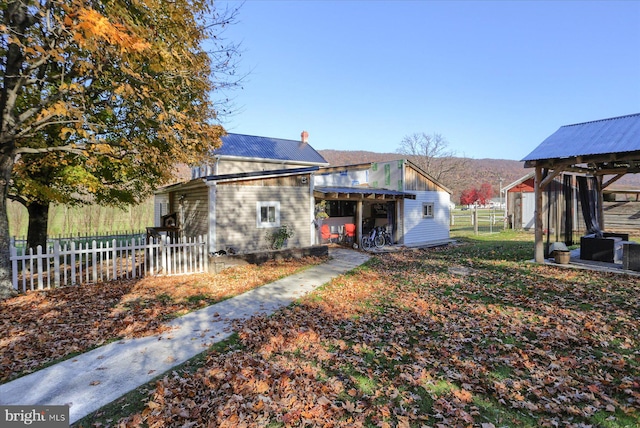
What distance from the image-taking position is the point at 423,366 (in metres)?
4.28

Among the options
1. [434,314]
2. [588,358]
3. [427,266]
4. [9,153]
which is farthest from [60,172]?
[588,358]

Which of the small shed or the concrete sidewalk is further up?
the small shed

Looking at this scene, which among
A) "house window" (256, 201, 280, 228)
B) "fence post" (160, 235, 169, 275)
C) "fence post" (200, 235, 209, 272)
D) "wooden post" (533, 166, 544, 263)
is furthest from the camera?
"house window" (256, 201, 280, 228)

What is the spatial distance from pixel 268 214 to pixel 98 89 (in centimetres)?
705

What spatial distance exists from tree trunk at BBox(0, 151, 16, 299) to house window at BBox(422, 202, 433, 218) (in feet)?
59.6

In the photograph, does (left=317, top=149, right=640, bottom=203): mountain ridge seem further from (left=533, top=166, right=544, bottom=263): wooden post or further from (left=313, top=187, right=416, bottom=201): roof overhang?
(left=533, top=166, right=544, bottom=263): wooden post

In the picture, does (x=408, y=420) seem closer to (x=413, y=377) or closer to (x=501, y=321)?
(x=413, y=377)

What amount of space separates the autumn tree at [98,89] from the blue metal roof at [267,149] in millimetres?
10892

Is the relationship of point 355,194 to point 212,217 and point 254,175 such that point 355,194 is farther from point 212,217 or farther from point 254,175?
point 212,217

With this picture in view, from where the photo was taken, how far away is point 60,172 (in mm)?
10406

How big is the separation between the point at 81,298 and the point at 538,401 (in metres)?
8.88

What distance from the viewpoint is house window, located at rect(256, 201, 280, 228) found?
1297cm

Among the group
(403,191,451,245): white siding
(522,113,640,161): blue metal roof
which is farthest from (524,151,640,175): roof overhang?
(403,191,451,245): white siding

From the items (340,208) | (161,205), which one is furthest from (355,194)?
(161,205)
